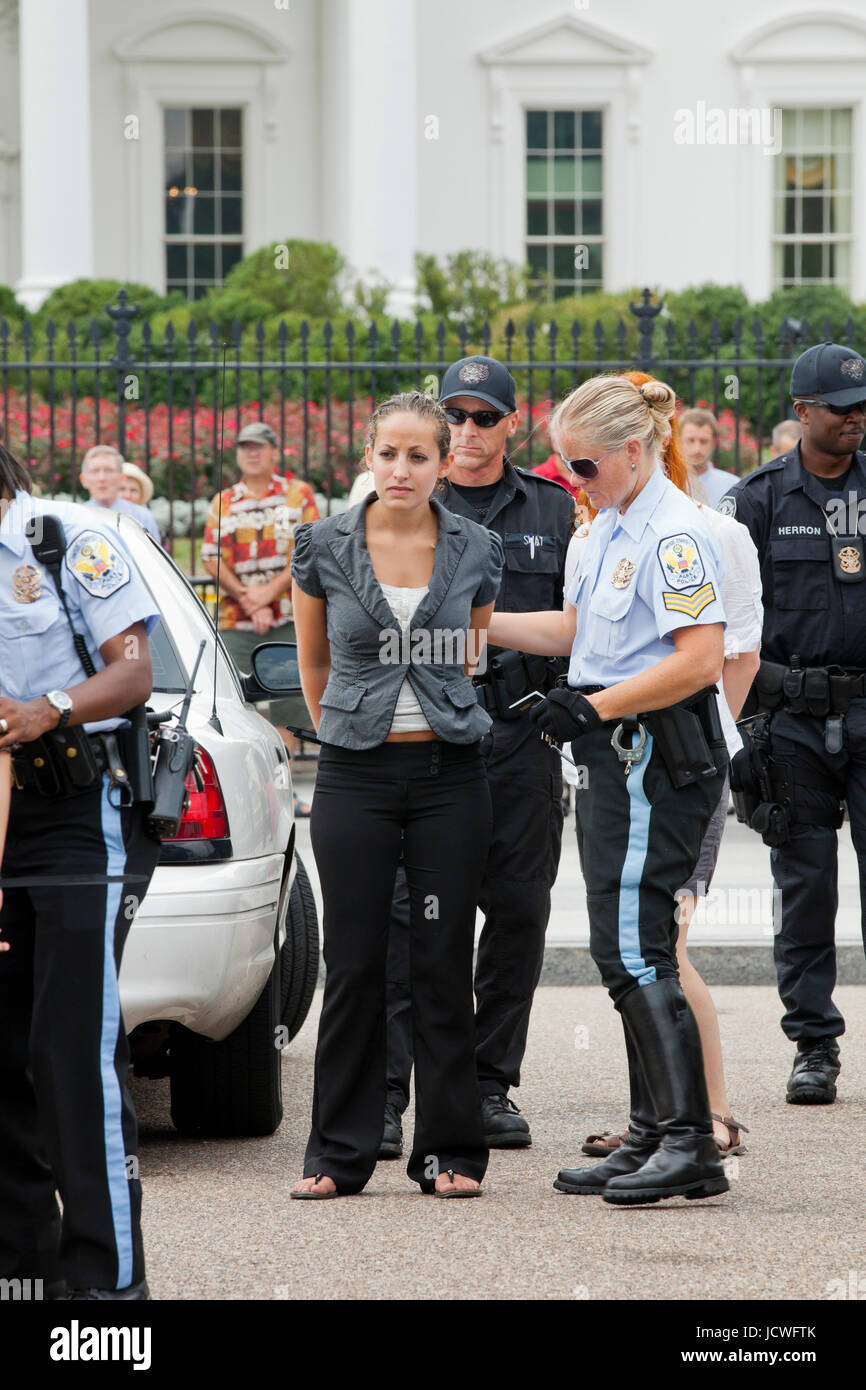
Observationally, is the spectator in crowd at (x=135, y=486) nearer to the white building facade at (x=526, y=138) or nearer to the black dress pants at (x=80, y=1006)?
the black dress pants at (x=80, y=1006)

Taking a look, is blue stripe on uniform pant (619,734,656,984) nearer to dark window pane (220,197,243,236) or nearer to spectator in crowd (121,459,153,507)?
spectator in crowd (121,459,153,507)

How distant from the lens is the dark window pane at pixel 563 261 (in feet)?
76.7

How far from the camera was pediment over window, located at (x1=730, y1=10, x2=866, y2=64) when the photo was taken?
2314cm

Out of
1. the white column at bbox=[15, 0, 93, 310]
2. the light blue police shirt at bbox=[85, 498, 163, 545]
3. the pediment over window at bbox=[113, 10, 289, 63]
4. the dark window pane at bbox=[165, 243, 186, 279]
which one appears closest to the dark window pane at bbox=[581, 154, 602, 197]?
the pediment over window at bbox=[113, 10, 289, 63]

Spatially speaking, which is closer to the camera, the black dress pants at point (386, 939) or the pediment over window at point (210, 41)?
the black dress pants at point (386, 939)

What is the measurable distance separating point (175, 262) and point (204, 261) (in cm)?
35

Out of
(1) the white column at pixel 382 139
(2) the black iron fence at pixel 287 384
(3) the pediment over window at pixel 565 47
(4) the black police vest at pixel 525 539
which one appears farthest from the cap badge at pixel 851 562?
(3) the pediment over window at pixel 565 47

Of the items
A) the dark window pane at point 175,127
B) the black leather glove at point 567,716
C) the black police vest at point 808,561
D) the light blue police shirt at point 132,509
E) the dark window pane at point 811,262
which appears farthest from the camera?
the dark window pane at point 811,262

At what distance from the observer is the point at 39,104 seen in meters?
20.1

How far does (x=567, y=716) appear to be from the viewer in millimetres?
4223

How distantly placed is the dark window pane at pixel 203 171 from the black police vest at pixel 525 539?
19.2m

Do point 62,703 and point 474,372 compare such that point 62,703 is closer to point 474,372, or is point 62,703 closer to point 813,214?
point 474,372
